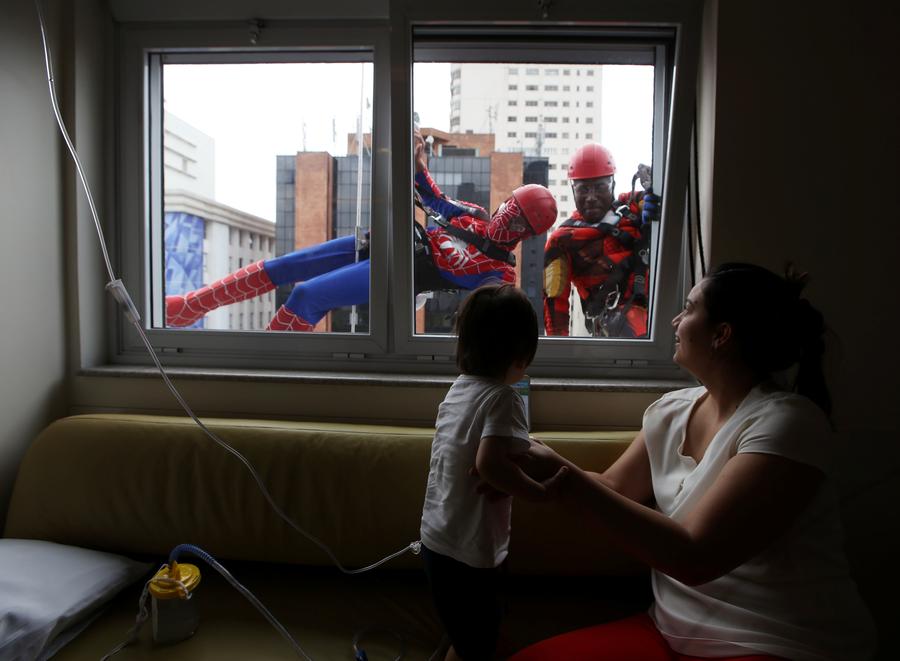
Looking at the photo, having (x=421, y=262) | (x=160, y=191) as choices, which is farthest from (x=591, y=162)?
(x=160, y=191)

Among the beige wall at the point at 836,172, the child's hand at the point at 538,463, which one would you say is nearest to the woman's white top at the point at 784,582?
the child's hand at the point at 538,463

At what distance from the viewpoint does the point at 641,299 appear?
2.02 metres

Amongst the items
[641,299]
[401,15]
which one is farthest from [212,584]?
[401,15]

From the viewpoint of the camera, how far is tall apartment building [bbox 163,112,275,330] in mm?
2135

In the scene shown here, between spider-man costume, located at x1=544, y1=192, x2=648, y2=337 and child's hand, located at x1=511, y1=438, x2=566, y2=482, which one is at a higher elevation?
spider-man costume, located at x1=544, y1=192, x2=648, y2=337

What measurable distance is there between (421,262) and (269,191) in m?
0.63

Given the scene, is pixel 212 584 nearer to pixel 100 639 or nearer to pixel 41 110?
pixel 100 639

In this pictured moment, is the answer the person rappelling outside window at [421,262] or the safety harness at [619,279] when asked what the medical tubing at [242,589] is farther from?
the safety harness at [619,279]

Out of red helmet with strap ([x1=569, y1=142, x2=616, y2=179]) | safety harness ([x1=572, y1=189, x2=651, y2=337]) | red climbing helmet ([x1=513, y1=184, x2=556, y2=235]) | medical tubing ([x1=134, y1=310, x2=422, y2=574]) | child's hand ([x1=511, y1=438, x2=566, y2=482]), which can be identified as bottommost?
medical tubing ([x1=134, y1=310, x2=422, y2=574])

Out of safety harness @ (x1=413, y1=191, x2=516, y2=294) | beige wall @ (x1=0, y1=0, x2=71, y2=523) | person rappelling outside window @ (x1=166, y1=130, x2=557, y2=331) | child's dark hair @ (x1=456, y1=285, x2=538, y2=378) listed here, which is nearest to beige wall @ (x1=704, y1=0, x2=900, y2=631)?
person rappelling outside window @ (x1=166, y1=130, x2=557, y2=331)

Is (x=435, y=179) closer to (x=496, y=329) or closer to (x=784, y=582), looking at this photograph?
(x=496, y=329)

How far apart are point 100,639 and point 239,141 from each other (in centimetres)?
164

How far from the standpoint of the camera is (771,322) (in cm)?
104

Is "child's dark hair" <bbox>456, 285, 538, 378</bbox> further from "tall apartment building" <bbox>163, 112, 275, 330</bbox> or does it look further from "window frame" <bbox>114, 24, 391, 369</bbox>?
"tall apartment building" <bbox>163, 112, 275, 330</bbox>
